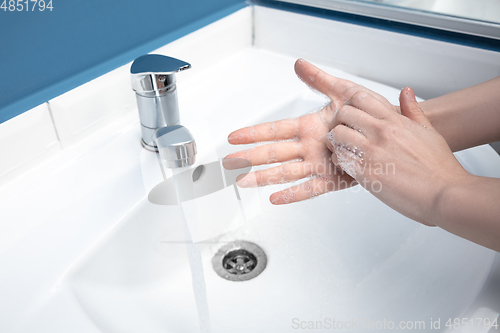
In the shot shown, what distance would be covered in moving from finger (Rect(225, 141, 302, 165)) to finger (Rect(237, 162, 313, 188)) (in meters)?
0.02

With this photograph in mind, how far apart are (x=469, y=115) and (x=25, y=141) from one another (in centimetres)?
58

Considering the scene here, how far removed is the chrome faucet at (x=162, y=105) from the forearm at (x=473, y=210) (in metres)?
0.26

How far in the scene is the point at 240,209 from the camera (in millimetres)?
627

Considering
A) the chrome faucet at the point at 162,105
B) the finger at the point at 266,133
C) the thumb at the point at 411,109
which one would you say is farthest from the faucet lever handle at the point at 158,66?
the thumb at the point at 411,109

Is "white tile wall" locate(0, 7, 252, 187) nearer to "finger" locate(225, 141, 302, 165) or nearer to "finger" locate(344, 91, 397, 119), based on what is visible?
"finger" locate(225, 141, 302, 165)

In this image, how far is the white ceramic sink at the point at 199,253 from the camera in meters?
0.40

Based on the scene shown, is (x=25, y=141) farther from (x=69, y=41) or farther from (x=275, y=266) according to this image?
(x=275, y=266)

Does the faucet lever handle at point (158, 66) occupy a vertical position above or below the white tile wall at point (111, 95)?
above

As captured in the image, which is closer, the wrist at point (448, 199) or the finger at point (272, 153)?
the wrist at point (448, 199)

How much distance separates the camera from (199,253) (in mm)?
572

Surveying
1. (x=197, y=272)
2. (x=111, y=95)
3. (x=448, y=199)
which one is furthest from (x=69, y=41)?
(x=448, y=199)

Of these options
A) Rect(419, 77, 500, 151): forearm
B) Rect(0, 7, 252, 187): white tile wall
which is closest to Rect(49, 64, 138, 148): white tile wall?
Rect(0, 7, 252, 187): white tile wall

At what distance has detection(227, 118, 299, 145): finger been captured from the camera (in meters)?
0.49

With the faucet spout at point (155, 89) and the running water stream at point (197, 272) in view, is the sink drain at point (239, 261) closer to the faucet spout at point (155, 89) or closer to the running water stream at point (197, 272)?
the running water stream at point (197, 272)
